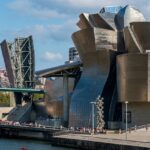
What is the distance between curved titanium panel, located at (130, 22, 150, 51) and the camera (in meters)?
69.0

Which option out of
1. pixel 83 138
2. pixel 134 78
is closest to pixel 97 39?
pixel 134 78

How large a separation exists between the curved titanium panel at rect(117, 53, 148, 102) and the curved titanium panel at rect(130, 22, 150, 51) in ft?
11.1

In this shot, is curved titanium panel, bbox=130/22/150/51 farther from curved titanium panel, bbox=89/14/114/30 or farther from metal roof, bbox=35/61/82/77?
metal roof, bbox=35/61/82/77

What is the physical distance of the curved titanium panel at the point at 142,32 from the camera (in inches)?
2717

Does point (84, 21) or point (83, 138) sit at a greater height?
point (84, 21)

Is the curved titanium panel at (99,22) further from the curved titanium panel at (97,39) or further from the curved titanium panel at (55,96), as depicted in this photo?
the curved titanium panel at (55,96)

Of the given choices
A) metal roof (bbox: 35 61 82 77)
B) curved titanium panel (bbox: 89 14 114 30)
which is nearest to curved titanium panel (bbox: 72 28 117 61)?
curved titanium panel (bbox: 89 14 114 30)

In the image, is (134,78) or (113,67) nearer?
(134,78)

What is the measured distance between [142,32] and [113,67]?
6.59m

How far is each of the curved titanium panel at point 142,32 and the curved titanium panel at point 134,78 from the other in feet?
11.1

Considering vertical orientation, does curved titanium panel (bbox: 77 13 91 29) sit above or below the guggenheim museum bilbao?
above

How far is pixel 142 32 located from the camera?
69250 mm

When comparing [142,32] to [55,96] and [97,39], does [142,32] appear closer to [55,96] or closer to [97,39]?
[97,39]

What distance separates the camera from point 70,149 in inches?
2020
